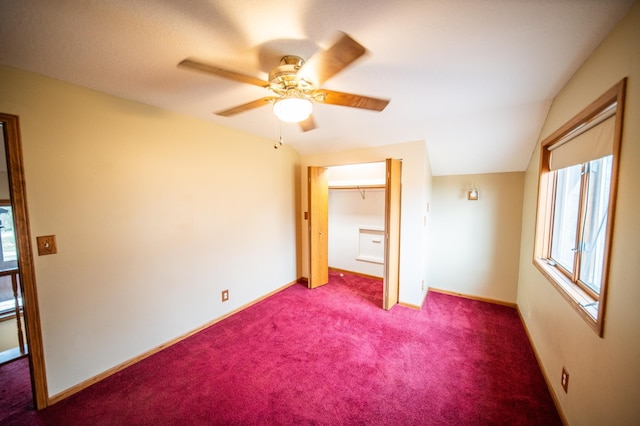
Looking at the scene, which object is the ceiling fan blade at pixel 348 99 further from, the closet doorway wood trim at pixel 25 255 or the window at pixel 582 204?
the closet doorway wood trim at pixel 25 255

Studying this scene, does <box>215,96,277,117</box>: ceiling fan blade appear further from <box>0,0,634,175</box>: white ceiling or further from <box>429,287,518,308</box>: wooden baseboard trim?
<box>429,287,518,308</box>: wooden baseboard trim

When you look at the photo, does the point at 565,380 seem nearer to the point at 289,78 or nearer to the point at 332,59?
the point at 332,59

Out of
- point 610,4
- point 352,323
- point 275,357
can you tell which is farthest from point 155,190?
point 610,4

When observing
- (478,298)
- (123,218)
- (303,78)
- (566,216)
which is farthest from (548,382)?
(123,218)

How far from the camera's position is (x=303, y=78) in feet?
4.44

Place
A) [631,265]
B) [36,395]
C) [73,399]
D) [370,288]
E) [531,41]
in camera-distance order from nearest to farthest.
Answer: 1. [631,265]
2. [531,41]
3. [36,395]
4. [73,399]
5. [370,288]

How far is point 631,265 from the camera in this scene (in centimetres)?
93

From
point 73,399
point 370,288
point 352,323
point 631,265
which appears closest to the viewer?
point 631,265

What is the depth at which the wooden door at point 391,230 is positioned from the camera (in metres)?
2.75

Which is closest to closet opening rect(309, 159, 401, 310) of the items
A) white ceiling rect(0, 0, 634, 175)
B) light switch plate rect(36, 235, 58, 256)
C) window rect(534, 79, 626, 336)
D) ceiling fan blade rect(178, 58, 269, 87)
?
white ceiling rect(0, 0, 634, 175)

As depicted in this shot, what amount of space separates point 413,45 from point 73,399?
3.22 metres

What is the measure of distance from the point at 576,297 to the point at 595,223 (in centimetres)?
51

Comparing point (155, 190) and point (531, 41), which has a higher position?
point (531, 41)

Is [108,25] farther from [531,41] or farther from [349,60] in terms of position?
[531,41]
